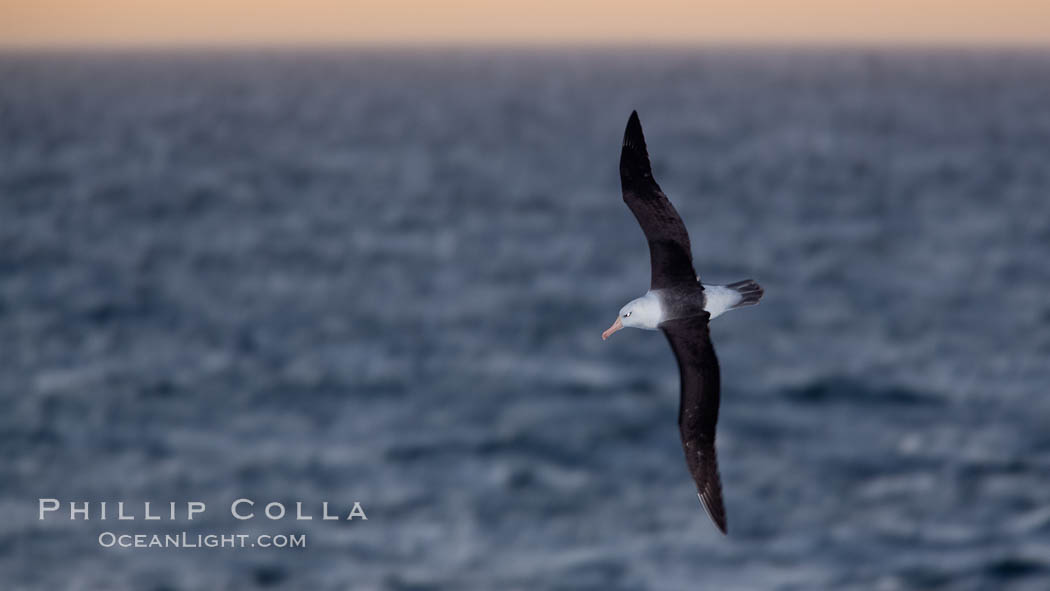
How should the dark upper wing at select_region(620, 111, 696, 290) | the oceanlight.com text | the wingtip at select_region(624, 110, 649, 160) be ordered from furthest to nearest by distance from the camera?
1. the oceanlight.com text
2. the wingtip at select_region(624, 110, 649, 160)
3. the dark upper wing at select_region(620, 111, 696, 290)

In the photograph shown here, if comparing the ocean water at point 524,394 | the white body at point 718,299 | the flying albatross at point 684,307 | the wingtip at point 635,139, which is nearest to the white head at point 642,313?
the flying albatross at point 684,307

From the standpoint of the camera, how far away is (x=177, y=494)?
63656 mm

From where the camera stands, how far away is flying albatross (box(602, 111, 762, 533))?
11.9 m

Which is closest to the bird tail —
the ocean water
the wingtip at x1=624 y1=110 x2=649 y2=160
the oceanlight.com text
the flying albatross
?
the flying albatross

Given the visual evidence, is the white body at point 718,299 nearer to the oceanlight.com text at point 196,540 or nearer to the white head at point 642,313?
the white head at point 642,313

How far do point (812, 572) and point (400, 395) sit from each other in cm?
2970

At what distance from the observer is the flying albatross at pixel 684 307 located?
1192 cm

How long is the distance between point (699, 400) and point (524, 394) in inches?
2481

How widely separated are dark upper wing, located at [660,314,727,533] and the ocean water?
43.2 metres

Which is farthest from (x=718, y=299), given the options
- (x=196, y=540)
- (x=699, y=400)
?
(x=196, y=540)

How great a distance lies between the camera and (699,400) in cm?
1250

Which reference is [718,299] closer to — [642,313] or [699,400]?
[642,313]

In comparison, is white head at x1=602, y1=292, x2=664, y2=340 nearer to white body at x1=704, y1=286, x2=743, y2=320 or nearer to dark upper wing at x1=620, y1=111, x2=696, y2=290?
dark upper wing at x1=620, y1=111, x2=696, y2=290

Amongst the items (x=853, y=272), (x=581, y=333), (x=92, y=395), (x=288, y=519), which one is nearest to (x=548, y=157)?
(x=853, y=272)
